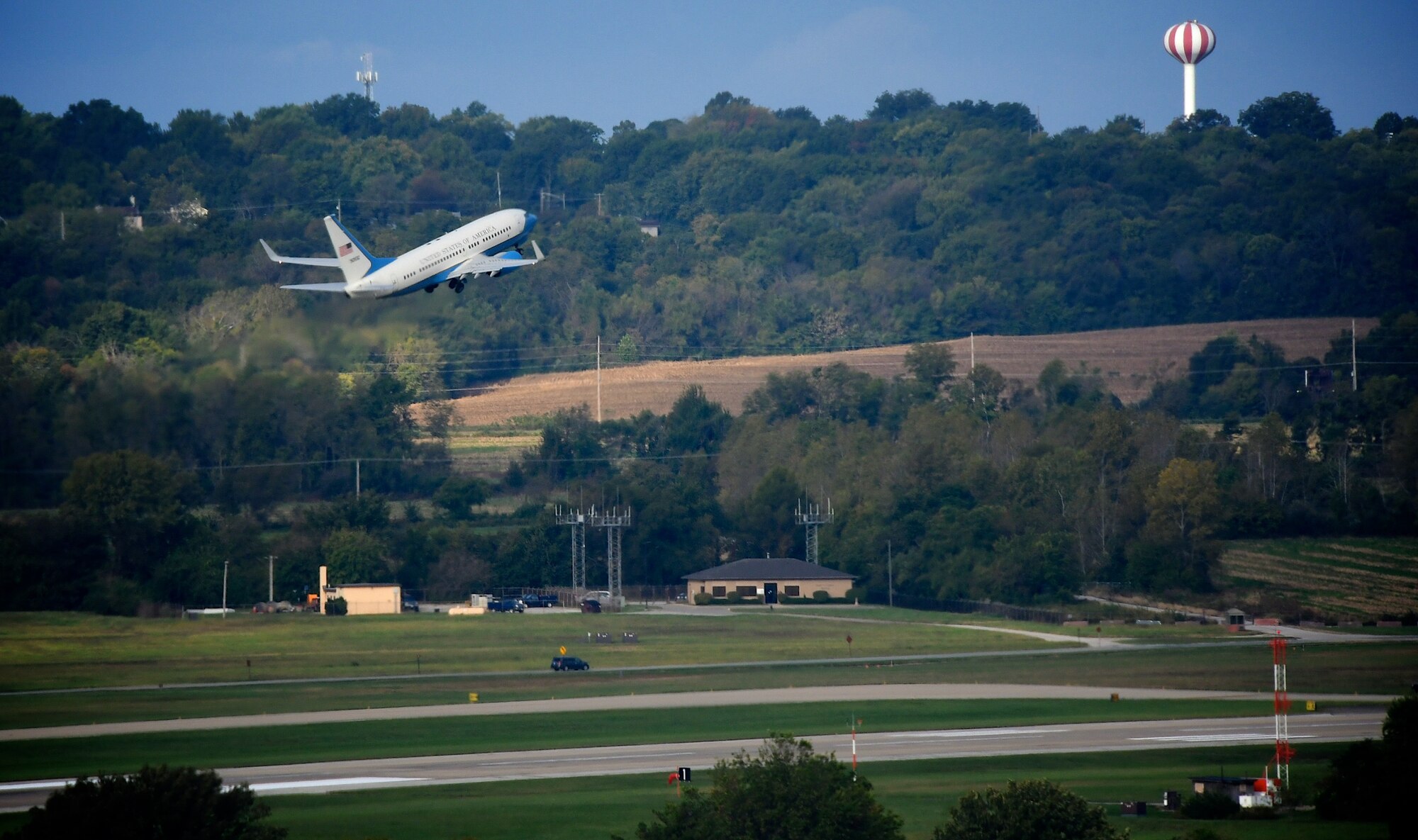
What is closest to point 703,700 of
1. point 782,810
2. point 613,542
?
point 782,810

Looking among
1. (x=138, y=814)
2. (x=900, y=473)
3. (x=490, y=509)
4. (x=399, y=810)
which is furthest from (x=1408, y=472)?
(x=138, y=814)

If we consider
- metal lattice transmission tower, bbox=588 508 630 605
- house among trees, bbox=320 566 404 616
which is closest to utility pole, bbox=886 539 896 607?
metal lattice transmission tower, bbox=588 508 630 605

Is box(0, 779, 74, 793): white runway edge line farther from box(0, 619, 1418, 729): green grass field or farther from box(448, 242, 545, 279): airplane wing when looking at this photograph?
box(448, 242, 545, 279): airplane wing

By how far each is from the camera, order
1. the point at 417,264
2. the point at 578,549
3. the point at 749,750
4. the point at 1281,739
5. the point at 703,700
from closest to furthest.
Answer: the point at 1281,739 < the point at 749,750 < the point at 703,700 < the point at 417,264 < the point at 578,549

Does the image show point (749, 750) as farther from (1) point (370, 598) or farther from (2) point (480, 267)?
(1) point (370, 598)

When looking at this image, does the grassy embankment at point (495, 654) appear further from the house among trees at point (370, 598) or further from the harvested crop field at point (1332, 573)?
the harvested crop field at point (1332, 573)

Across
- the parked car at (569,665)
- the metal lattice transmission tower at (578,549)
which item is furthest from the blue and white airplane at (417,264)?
the metal lattice transmission tower at (578,549)
